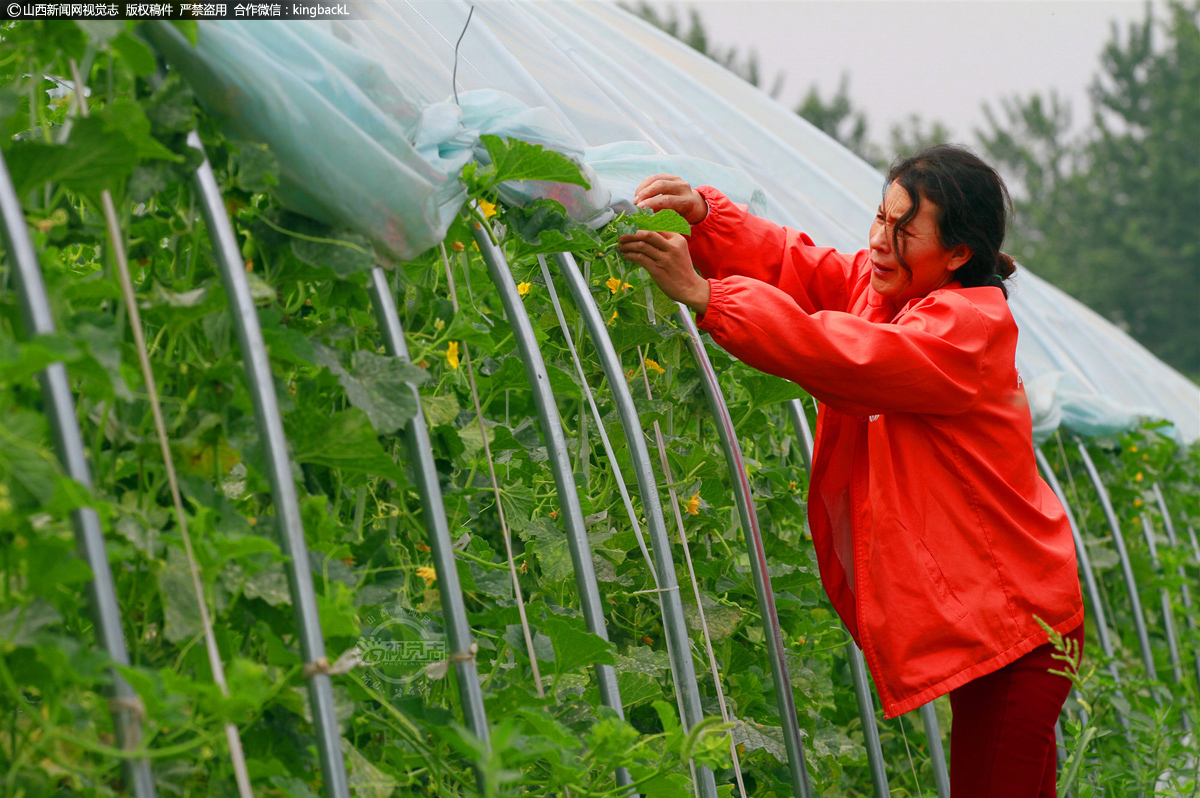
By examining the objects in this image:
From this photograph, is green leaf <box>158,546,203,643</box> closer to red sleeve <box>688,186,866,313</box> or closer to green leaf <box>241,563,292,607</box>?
green leaf <box>241,563,292,607</box>

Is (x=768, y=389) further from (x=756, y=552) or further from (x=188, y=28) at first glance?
(x=188, y=28)

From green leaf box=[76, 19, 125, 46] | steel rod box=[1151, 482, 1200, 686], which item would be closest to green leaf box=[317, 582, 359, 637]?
green leaf box=[76, 19, 125, 46]

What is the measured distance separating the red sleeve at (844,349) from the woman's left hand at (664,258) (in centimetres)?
5

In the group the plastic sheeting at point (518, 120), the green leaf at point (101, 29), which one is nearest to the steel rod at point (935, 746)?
the plastic sheeting at point (518, 120)

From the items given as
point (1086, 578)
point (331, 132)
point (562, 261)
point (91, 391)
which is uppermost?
point (331, 132)

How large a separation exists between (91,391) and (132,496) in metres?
0.14

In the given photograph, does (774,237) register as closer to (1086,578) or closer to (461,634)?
(461,634)

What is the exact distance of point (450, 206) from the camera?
4.58ft

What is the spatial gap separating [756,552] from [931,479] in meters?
0.35

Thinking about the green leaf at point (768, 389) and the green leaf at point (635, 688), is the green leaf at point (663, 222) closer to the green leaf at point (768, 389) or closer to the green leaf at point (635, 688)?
the green leaf at point (768, 389)

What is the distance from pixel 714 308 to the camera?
176cm

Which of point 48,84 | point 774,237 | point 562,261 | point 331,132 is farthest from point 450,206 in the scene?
point 774,237

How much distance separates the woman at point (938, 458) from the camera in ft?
5.79

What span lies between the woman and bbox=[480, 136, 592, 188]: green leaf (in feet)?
1.11
